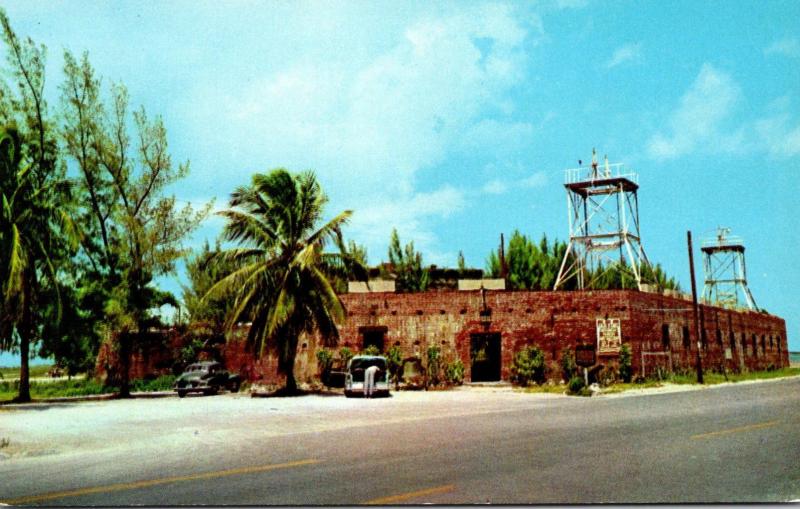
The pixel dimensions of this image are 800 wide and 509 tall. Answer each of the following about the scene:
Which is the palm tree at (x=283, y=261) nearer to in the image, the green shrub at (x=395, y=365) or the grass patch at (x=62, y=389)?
the green shrub at (x=395, y=365)

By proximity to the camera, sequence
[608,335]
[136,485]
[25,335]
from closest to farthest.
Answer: [136,485] → [25,335] → [608,335]

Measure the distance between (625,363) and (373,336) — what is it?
939 centimetres

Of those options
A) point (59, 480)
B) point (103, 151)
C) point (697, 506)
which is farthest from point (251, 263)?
point (697, 506)

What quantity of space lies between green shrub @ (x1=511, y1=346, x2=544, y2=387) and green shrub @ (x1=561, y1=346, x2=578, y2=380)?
800 millimetres

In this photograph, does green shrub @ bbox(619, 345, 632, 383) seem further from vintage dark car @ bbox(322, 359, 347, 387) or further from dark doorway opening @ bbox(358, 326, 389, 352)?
vintage dark car @ bbox(322, 359, 347, 387)

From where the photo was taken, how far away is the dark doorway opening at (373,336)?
84.2ft

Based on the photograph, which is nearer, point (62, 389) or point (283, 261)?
point (283, 261)

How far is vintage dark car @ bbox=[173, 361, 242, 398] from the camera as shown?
23203 mm

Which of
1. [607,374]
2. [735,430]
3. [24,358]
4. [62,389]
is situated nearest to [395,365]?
[607,374]

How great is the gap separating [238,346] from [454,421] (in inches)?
620

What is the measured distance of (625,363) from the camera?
81.8 feet

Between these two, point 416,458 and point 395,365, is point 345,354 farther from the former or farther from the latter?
point 416,458

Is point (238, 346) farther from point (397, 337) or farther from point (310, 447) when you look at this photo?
point (310, 447)

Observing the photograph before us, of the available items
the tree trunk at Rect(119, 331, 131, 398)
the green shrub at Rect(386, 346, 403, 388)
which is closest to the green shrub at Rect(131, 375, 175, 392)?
the tree trunk at Rect(119, 331, 131, 398)
